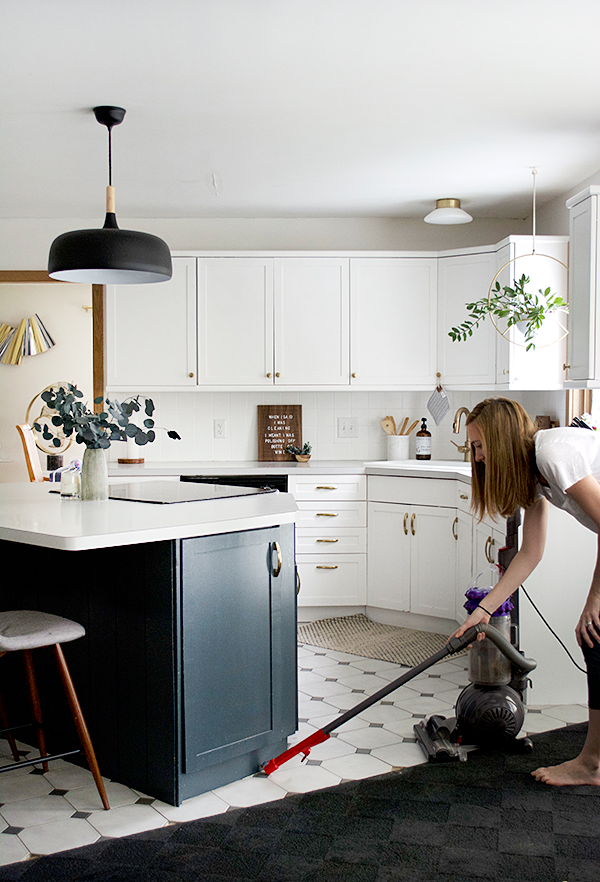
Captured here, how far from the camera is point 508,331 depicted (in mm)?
4566

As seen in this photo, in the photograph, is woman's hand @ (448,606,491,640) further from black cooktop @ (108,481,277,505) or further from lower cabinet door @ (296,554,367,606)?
lower cabinet door @ (296,554,367,606)

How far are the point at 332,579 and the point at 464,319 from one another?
1.78 meters

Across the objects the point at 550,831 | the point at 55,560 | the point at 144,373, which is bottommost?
the point at 550,831

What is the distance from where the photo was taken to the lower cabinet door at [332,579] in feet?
15.7

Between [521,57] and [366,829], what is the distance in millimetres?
2667

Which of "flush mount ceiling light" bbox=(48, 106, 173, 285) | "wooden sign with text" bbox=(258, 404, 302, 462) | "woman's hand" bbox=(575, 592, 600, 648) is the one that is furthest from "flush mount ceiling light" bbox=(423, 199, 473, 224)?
"woman's hand" bbox=(575, 592, 600, 648)

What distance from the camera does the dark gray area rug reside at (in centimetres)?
209

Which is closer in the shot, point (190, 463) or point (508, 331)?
point (508, 331)

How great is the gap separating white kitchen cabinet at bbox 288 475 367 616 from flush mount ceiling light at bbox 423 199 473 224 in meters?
1.63

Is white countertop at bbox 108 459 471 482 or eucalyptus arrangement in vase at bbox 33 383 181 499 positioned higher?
eucalyptus arrangement in vase at bbox 33 383 181 499

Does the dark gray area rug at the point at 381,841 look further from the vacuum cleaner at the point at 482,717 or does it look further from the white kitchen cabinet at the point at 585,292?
the white kitchen cabinet at the point at 585,292

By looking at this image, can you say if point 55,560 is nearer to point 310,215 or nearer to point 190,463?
point 190,463

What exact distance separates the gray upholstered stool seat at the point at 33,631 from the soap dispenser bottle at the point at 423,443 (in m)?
3.19

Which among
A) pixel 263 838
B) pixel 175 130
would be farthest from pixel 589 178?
pixel 263 838
